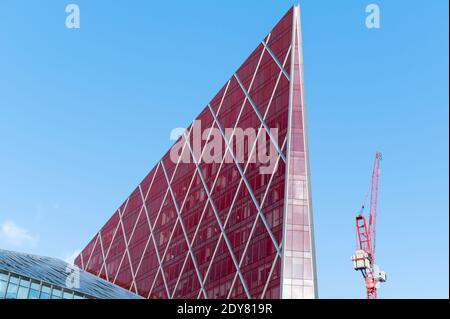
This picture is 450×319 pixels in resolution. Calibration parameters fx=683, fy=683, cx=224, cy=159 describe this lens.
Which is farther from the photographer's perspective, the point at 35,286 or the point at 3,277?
the point at 35,286

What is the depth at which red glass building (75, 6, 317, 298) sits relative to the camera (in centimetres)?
7544

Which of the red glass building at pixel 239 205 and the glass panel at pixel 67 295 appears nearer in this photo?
the glass panel at pixel 67 295

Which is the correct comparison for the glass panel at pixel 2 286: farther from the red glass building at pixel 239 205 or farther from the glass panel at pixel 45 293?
the red glass building at pixel 239 205

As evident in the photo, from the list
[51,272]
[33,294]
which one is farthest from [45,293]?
[51,272]

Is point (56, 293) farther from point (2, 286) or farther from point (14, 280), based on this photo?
point (2, 286)

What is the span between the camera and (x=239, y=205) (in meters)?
85.7

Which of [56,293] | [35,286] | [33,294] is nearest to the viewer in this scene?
[33,294]

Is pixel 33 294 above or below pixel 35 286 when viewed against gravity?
below

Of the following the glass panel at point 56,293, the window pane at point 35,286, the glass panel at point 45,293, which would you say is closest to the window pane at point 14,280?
the window pane at point 35,286

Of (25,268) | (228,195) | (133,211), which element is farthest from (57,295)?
(133,211)

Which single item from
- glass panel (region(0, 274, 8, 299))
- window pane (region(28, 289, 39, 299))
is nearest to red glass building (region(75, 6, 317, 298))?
window pane (region(28, 289, 39, 299))

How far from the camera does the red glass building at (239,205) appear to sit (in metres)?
75.4
